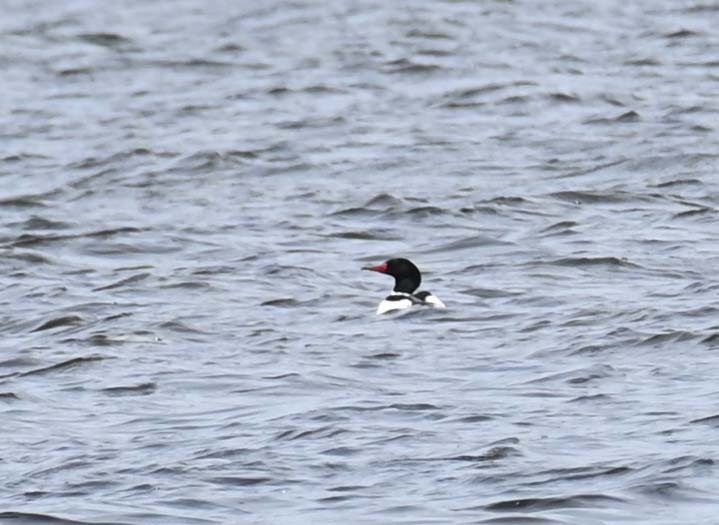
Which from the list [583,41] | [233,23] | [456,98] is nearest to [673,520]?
[456,98]

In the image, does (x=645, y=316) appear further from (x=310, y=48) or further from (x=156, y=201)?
(x=310, y=48)

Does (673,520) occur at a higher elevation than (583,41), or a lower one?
higher

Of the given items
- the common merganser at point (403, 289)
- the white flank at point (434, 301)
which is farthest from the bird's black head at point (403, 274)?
the white flank at point (434, 301)

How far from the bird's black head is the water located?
306 mm

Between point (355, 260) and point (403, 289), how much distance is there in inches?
81.7

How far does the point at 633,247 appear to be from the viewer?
58.8ft

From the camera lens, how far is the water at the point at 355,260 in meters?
10.6

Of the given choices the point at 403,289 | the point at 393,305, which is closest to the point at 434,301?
the point at 393,305

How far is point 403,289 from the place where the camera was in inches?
637

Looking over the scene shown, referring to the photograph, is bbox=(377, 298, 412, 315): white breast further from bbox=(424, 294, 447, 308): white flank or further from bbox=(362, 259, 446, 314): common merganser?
bbox=(424, 294, 447, 308): white flank

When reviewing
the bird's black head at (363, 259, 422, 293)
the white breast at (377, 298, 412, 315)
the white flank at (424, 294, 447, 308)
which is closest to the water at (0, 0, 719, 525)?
the white breast at (377, 298, 412, 315)

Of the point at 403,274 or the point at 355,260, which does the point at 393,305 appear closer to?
the point at 403,274

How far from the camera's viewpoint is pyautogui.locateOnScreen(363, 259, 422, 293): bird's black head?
16266 millimetres

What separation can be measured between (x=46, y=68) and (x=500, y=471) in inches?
790
